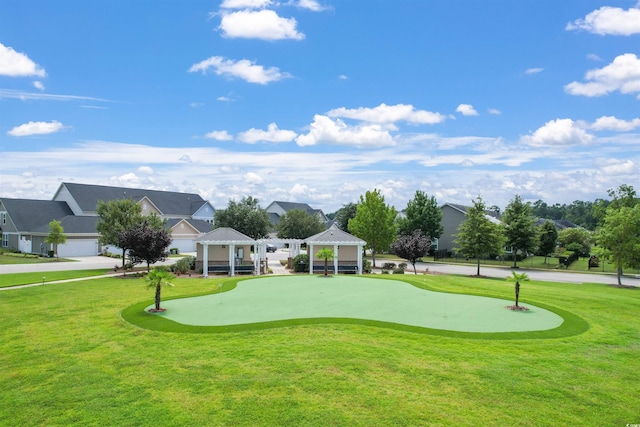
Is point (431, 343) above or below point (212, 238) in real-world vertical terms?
below

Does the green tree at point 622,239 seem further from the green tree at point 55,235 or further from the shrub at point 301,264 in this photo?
the green tree at point 55,235

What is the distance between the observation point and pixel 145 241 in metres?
30.8

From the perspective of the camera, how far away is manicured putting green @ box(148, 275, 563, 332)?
1602 cm

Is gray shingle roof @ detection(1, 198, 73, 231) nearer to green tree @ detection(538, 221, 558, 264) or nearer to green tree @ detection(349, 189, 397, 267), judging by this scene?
green tree @ detection(349, 189, 397, 267)

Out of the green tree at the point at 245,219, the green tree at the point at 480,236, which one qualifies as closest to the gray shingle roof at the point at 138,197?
Result: the green tree at the point at 245,219

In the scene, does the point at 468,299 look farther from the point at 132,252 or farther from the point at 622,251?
the point at 132,252

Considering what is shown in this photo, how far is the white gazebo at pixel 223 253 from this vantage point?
109ft

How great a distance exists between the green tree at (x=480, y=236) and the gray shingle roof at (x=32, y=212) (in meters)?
49.0

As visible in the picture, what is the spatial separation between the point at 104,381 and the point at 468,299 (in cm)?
1712

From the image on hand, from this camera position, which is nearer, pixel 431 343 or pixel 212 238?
pixel 431 343

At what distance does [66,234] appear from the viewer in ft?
158

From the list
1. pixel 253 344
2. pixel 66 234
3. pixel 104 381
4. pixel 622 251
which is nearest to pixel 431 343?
pixel 253 344

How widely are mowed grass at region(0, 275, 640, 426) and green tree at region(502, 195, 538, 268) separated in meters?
29.2

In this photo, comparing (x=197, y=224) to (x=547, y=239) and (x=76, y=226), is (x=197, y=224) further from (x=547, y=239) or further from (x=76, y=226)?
(x=547, y=239)
